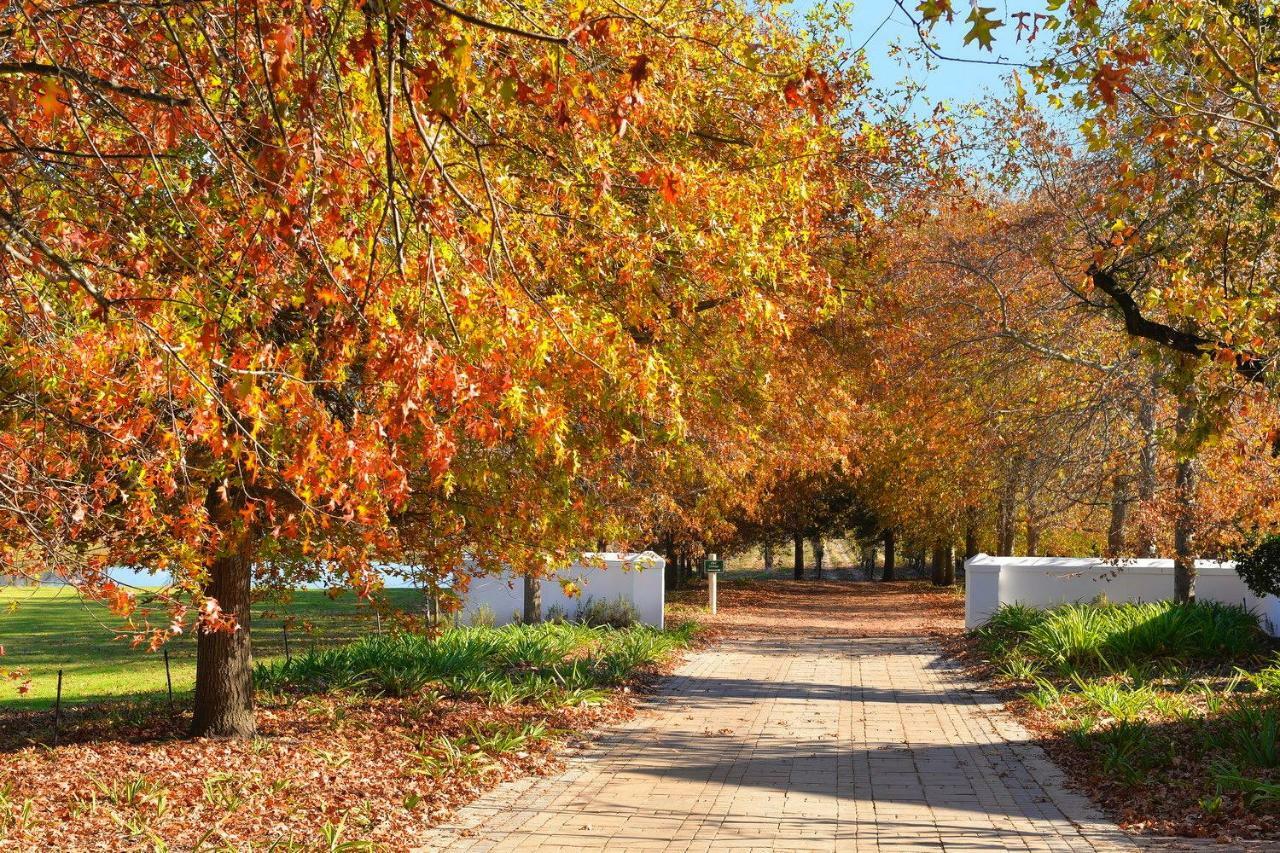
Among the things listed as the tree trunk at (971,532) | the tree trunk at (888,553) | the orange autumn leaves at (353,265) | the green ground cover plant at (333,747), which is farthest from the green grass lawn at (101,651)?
the tree trunk at (888,553)

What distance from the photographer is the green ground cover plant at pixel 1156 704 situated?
28.5ft

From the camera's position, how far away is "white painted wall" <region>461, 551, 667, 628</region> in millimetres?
22719

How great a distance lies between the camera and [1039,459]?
1966 cm

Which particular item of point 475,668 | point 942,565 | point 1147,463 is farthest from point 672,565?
point 475,668

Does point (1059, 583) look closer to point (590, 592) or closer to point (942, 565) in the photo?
point (590, 592)

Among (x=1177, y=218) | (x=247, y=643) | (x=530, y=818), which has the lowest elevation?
(x=530, y=818)

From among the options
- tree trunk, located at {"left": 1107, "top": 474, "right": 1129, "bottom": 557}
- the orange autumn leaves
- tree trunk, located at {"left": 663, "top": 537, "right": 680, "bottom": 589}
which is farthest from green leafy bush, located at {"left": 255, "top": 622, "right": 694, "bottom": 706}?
tree trunk, located at {"left": 663, "top": 537, "right": 680, "bottom": 589}

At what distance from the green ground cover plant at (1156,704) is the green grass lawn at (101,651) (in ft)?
A: 22.9

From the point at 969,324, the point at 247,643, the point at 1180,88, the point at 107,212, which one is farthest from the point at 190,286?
the point at 969,324

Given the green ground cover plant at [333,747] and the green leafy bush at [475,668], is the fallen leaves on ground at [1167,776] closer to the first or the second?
the green ground cover plant at [333,747]

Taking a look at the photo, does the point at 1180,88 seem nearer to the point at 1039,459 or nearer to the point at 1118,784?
the point at 1118,784

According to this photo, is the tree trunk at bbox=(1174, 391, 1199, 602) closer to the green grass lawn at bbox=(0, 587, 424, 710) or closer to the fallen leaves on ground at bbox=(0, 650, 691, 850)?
the fallen leaves on ground at bbox=(0, 650, 691, 850)

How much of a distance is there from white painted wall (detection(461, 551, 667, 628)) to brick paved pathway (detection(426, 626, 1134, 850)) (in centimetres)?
779

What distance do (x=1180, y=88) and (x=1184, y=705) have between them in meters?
6.20
